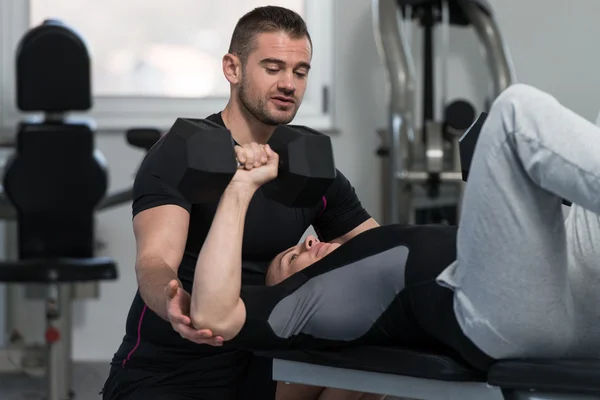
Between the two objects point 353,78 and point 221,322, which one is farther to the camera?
point 353,78

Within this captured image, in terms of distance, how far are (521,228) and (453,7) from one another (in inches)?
92.1

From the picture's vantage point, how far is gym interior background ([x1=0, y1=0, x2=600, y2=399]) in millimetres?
3910

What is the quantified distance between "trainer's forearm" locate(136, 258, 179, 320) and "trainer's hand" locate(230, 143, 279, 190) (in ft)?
0.70

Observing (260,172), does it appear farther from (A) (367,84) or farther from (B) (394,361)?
(A) (367,84)

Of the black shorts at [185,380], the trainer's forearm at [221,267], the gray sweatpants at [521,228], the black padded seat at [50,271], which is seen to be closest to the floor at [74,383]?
the black padded seat at [50,271]

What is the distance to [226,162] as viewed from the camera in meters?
1.38

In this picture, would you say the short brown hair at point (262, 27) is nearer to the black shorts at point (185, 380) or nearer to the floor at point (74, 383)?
the black shorts at point (185, 380)

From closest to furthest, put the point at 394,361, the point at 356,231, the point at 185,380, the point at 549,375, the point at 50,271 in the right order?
the point at 549,375, the point at 394,361, the point at 185,380, the point at 356,231, the point at 50,271

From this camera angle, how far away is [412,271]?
60.1 inches

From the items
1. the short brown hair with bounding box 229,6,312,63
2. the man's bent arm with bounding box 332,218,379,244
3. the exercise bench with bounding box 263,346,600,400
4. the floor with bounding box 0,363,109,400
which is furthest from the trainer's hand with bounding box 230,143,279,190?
the floor with bounding box 0,363,109,400

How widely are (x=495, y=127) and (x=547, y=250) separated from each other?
197 mm

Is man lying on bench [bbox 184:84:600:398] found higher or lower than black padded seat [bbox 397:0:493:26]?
lower

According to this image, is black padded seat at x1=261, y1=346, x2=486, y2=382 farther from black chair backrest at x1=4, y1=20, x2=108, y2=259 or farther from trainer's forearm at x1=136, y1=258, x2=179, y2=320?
black chair backrest at x1=4, y1=20, x2=108, y2=259

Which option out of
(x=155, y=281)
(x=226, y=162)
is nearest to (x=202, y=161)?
(x=226, y=162)
